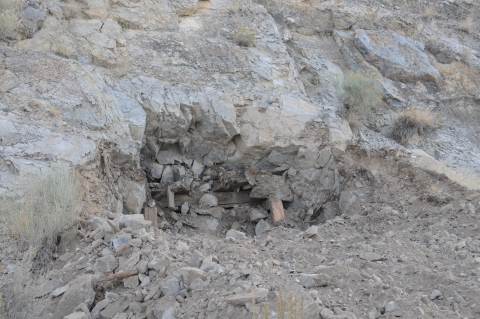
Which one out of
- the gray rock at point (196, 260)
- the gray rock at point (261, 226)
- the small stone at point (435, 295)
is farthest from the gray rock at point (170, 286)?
the gray rock at point (261, 226)

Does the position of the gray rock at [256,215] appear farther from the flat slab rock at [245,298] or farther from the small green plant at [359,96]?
the flat slab rock at [245,298]

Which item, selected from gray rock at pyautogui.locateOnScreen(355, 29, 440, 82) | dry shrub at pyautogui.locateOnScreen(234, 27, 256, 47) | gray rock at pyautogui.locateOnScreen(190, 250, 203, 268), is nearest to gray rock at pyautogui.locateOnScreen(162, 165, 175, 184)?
dry shrub at pyautogui.locateOnScreen(234, 27, 256, 47)

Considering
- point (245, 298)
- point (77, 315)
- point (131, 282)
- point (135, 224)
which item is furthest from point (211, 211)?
point (245, 298)

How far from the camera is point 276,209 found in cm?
691

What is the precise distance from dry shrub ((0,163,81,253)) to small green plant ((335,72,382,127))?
5040 millimetres

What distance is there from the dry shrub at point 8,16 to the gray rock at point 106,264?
4.54m

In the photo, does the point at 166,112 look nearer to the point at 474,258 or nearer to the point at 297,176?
the point at 297,176

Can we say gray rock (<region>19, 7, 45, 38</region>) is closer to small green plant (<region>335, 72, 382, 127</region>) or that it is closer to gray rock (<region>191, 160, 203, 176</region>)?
gray rock (<region>191, 160, 203, 176</region>)

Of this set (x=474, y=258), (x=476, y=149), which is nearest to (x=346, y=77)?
(x=476, y=149)

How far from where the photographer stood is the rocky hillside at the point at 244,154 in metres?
3.27

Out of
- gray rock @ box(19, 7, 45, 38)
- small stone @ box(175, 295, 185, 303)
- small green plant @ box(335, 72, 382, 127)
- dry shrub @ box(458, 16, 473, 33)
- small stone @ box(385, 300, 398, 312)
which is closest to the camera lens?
small stone @ box(385, 300, 398, 312)

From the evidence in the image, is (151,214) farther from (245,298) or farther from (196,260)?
(245,298)

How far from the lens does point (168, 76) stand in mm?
7234

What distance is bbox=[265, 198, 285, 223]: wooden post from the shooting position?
22.4 ft
